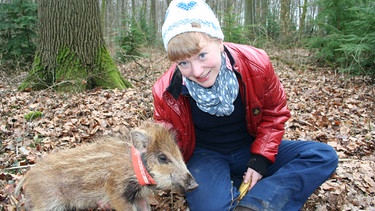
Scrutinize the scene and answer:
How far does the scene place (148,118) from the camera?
216 inches

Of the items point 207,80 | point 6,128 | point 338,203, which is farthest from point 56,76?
point 338,203

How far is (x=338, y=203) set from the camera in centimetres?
335

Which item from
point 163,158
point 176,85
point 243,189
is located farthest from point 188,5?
point 243,189

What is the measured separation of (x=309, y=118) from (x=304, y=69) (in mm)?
6281

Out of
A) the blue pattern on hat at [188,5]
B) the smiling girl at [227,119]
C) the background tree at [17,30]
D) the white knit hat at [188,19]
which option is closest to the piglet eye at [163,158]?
the smiling girl at [227,119]

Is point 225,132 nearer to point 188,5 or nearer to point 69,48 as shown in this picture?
point 188,5

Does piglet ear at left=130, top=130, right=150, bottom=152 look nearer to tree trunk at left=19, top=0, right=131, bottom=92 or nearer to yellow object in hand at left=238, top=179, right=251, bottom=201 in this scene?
yellow object in hand at left=238, top=179, right=251, bottom=201

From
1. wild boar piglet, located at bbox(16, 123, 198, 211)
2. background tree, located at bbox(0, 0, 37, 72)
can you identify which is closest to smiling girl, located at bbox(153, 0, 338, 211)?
wild boar piglet, located at bbox(16, 123, 198, 211)

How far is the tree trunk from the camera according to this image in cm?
713

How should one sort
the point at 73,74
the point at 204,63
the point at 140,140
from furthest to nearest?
the point at 73,74
the point at 140,140
the point at 204,63

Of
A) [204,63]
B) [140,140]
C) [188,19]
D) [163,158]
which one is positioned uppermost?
[188,19]

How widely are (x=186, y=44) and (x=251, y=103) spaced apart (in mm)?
907

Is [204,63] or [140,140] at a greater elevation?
[204,63]

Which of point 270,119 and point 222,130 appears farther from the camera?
point 222,130
